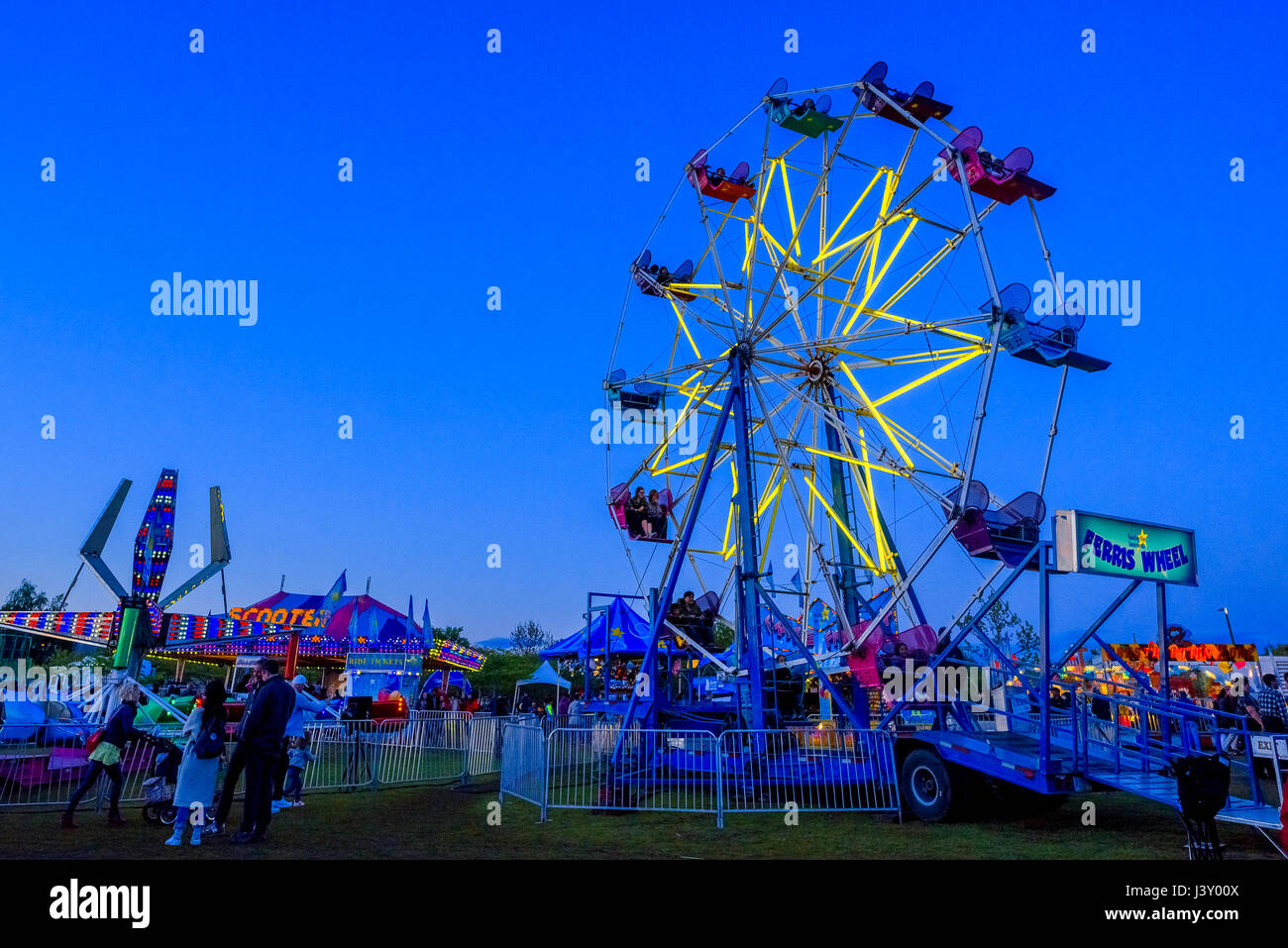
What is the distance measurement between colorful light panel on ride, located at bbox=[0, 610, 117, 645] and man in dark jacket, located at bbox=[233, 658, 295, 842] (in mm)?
24567

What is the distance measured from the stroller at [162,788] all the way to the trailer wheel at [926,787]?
8228mm

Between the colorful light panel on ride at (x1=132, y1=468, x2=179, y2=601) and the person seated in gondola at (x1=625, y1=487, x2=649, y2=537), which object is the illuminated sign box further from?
the person seated in gondola at (x1=625, y1=487, x2=649, y2=537)

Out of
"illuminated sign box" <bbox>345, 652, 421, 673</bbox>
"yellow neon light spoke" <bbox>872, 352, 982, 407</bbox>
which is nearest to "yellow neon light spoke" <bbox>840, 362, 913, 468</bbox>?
"yellow neon light spoke" <bbox>872, 352, 982, 407</bbox>

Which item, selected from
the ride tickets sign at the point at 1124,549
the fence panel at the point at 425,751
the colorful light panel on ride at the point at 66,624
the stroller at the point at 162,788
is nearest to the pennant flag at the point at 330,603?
the colorful light panel on ride at the point at 66,624

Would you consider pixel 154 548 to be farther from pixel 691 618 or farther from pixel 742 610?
pixel 742 610

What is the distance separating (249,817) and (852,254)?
1455 centimetres

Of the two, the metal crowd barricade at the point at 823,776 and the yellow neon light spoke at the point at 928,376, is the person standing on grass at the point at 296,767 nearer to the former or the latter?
the metal crowd barricade at the point at 823,776

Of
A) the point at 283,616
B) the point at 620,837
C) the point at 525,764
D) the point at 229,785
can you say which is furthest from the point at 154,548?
the point at 620,837

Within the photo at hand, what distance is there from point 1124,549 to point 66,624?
3263cm

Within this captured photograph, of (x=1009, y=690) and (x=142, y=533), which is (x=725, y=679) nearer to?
(x=1009, y=690)

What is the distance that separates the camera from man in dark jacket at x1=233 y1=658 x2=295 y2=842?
8117mm

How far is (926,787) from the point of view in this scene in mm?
10516
